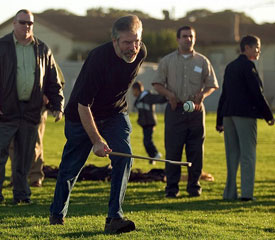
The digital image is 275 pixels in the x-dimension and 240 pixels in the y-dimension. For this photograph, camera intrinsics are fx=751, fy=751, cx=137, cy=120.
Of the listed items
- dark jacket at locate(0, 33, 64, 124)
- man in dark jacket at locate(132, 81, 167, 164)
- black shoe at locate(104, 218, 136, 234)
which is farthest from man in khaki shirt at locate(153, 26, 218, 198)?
man in dark jacket at locate(132, 81, 167, 164)

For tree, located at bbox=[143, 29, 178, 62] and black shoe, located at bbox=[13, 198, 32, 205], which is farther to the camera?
tree, located at bbox=[143, 29, 178, 62]

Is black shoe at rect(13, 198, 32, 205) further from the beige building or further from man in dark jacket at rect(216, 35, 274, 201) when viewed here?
the beige building

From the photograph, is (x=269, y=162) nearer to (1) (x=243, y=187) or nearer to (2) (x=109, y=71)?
(1) (x=243, y=187)

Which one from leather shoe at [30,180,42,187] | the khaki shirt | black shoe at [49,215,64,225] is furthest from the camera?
leather shoe at [30,180,42,187]

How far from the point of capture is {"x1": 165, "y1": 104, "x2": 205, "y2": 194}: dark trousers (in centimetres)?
994

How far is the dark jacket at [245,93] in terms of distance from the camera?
31.5 feet

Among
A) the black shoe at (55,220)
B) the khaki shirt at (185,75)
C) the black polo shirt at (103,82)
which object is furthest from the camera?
the khaki shirt at (185,75)

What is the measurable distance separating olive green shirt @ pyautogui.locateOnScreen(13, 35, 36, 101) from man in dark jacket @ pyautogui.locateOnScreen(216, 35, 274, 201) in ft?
8.70

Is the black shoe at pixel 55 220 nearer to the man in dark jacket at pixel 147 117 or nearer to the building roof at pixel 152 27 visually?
the man in dark jacket at pixel 147 117

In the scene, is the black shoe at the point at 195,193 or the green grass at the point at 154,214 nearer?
the green grass at the point at 154,214

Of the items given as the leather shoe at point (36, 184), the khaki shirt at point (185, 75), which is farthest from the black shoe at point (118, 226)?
the leather shoe at point (36, 184)

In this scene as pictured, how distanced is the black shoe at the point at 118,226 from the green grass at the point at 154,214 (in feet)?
0.31

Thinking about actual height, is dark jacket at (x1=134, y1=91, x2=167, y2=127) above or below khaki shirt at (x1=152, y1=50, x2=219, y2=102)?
below

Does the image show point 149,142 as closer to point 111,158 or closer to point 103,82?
point 111,158
